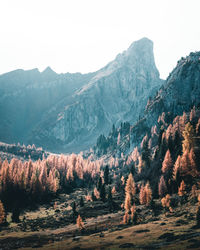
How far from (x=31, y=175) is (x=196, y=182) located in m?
96.4

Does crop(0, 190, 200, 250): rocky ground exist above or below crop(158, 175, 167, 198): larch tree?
below

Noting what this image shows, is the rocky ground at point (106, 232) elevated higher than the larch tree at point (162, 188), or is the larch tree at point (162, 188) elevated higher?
the larch tree at point (162, 188)

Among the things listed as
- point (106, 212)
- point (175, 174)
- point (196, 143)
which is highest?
point (196, 143)

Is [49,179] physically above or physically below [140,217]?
above

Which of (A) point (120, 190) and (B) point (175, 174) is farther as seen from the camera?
(A) point (120, 190)

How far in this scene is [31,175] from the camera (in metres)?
143

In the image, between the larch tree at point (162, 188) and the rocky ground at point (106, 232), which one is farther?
the larch tree at point (162, 188)

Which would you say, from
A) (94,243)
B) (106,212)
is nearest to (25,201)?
(106,212)

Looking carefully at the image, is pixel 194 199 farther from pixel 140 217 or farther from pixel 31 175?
pixel 31 175

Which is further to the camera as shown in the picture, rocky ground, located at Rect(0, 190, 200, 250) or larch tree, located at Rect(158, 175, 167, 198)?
larch tree, located at Rect(158, 175, 167, 198)

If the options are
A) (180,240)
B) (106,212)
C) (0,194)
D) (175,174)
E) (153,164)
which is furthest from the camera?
(153,164)

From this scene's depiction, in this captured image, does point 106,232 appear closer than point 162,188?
Yes

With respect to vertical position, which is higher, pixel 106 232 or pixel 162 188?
pixel 162 188

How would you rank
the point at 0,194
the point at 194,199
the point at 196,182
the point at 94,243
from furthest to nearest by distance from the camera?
the point at 0,194
the point at 196,182
the point at 194,199
the point at 94,243
